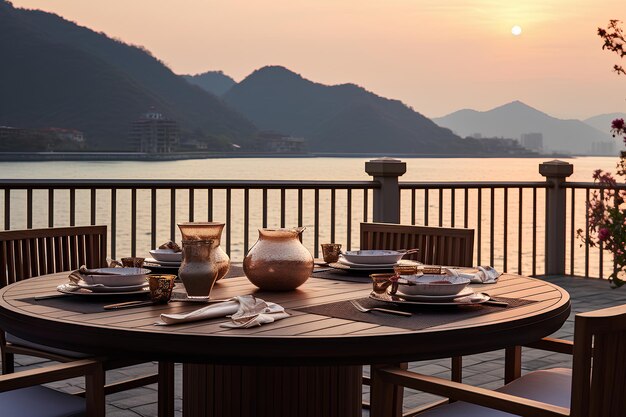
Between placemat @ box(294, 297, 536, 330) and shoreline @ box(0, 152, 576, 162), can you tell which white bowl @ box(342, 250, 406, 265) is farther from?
shoreline @ box(0, 152, 576, 162)

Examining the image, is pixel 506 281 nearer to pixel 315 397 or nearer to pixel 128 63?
pixel 315 397

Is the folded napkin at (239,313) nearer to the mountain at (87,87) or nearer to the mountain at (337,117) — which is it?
the mountain at (87,87)

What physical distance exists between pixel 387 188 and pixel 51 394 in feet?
14.7

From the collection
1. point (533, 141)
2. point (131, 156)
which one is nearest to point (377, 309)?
point (131, 156)

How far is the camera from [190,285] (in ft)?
7.58

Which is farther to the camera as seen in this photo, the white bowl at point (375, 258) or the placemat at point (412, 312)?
the white bowl at point (375, 258)

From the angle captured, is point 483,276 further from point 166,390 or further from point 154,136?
point 154,136

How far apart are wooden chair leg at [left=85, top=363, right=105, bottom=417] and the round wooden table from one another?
0.11 metres

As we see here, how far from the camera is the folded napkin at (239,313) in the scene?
2.00 m

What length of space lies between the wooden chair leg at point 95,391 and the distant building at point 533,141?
26355 millimetres

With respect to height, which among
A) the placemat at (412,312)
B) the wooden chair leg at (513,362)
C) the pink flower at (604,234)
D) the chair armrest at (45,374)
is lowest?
the wooden chair leg at (513,362)

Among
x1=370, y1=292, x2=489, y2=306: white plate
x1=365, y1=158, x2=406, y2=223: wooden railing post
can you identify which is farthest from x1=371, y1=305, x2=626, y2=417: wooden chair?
x1=365, y1=158, x2=406, y2=223: wooden railing post

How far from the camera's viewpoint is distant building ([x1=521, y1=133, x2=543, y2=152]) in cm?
2794

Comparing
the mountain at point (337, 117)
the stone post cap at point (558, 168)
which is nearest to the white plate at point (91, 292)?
the stone post cap at point (558, 168)
